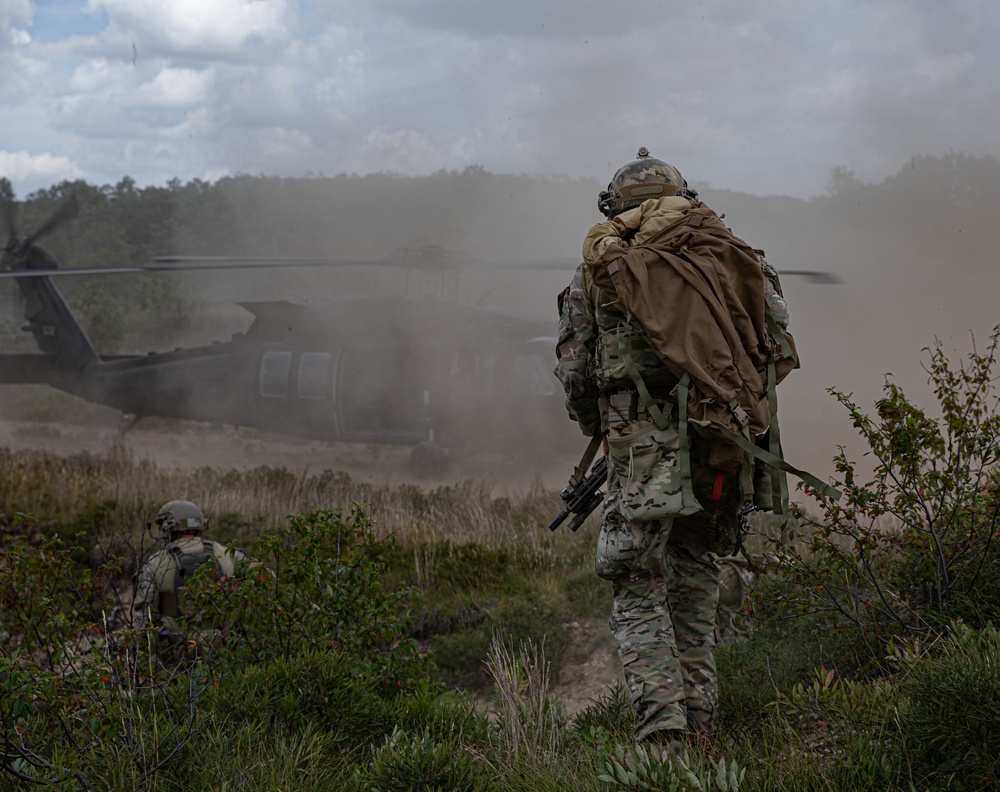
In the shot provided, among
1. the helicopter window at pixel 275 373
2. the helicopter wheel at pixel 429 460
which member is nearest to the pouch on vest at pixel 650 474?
the helicopter wheel at pixel 429 460

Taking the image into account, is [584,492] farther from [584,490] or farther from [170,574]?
[170,574]

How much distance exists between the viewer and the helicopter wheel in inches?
531

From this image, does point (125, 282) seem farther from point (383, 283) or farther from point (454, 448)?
point (454, 448)

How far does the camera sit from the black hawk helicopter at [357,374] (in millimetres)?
13211

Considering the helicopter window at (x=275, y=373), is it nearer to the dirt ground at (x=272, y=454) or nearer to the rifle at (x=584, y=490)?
the dirt ground at (x=272, y=454)

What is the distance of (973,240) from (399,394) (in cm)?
1135

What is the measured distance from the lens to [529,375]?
516 inches

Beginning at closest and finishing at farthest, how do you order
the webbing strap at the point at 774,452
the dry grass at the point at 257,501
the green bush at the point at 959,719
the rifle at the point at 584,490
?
the green bush at the point at 959,719
the webbing strap at the point at 774,452
the rifle at the point at 584,490
the dry grass at the point at 257,501

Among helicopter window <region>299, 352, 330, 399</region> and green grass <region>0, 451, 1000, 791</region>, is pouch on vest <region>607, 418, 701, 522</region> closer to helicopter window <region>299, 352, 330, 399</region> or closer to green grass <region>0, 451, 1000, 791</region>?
green grass <region>0, 451, 1000, 791</region>

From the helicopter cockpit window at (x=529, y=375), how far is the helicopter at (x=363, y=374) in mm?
14

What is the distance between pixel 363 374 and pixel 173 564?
8.34 meters

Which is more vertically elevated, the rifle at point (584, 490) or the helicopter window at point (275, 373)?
the rifle at point (584, 490)

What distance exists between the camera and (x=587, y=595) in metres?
6.43

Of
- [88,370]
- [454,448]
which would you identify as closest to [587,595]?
[454,448]
